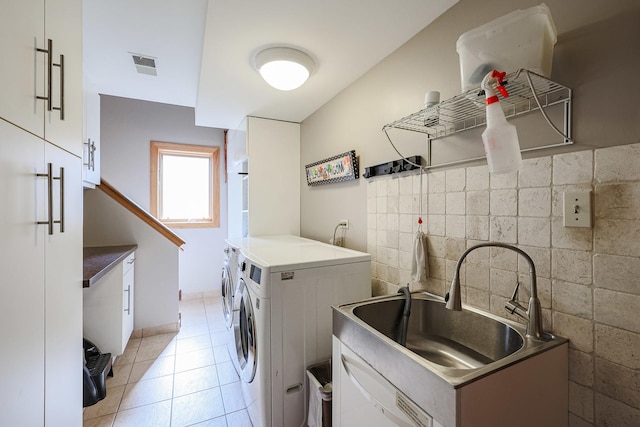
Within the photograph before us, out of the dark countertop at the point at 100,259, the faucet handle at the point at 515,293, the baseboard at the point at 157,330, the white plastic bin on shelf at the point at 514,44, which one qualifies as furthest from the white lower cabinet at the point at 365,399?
the baseboard at the point at 157,330

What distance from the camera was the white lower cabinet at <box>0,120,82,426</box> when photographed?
0.71 metres

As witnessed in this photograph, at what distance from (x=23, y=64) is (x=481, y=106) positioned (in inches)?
60.5

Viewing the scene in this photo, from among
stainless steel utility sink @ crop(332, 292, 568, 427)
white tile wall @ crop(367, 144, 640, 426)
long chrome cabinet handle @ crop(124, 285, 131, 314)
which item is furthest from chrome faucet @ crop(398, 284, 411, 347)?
long chrome cabinet handle @ crop(124, 285, 131, 314)

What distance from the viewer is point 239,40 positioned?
1598 mm

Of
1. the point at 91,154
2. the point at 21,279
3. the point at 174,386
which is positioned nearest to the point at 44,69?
the point at 21,279

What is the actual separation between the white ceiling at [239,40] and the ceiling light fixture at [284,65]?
50 millimetres

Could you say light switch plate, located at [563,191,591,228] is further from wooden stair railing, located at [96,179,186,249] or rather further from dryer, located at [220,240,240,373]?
wooden stair railing, located at [96,179,186,249]

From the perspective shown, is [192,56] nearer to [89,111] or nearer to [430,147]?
[89,111]

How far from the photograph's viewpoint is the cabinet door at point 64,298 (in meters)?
0.93

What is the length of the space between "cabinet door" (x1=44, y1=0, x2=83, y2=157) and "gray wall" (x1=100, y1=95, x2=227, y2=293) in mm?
2886

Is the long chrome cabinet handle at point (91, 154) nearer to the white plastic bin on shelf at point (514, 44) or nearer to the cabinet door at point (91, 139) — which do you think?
the cabinet door at point (91, 139)

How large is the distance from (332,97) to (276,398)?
7.34 ft

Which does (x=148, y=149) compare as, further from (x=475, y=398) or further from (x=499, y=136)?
(x=475, y=398)

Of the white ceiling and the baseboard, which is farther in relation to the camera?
the baseboard
